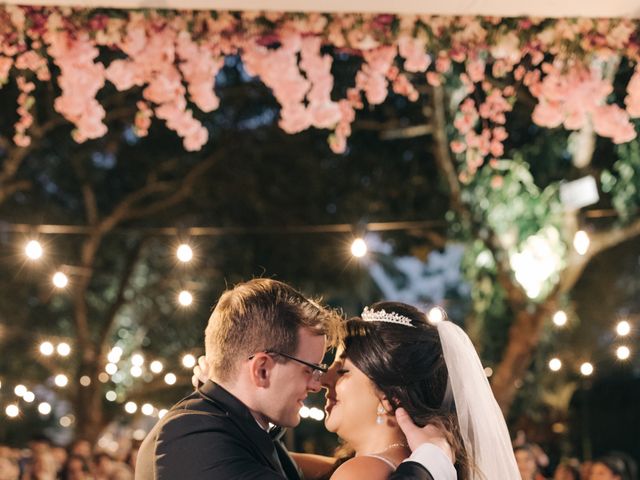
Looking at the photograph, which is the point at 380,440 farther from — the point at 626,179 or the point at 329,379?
the point at 626,179

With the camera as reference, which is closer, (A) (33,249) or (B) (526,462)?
(A) (33,249)

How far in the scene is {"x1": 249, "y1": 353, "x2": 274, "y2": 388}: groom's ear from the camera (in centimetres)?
283

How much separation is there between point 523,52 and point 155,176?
8.69 m

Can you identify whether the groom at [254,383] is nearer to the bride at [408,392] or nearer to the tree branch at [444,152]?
the bride at [408,392]

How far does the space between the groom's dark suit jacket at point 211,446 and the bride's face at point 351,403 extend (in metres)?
0.33

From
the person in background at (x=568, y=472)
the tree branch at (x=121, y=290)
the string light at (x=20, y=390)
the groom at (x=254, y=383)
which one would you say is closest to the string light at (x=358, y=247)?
the person in background at (x=568, y=472)

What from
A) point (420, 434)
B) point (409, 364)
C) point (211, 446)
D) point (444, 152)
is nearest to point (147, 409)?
point (444, 152)

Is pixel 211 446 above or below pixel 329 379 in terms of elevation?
below

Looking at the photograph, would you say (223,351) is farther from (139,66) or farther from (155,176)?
(155,176)

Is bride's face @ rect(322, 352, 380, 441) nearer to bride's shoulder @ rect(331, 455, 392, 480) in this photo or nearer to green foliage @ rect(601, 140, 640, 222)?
bride's shoulder @ rect(331, 455, 392, 480)

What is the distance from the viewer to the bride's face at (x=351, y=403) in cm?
315

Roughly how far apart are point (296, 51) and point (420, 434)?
3010 millimetres

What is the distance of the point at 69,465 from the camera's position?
9.00 m

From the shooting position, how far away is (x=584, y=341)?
15.4m
